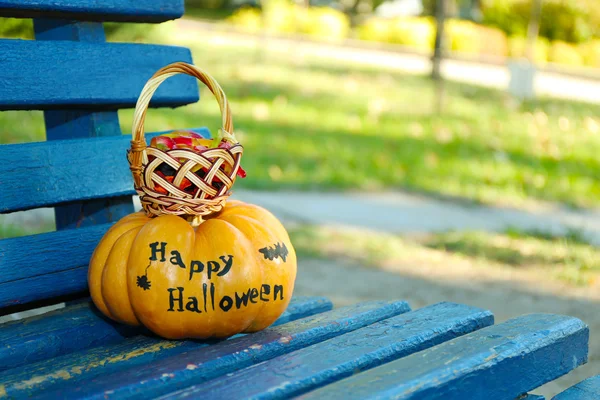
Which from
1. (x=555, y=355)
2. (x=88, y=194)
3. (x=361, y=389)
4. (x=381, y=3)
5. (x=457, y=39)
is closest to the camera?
(x=361, y=389)

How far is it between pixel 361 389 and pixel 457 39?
20736 millimetres

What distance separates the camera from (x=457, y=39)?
69.2 feet

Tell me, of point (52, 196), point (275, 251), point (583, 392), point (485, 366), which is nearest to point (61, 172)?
point (52, 196)

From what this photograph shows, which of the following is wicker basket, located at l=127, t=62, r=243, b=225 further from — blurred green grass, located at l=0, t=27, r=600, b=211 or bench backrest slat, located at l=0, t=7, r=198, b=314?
blurred green grass, located at l=0, t=27, r=600, b=211

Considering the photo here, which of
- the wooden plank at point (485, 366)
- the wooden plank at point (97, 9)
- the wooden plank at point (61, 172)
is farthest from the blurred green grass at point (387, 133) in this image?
the wooden plank at point (485, 366)

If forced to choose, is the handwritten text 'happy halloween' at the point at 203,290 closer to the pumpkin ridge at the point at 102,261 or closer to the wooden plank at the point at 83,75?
the pumpkin ridge at the point at 102,261

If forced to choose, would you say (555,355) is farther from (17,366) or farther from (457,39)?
(457,39)

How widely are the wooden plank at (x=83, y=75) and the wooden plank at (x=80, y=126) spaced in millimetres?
63

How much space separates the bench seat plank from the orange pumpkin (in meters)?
0.06

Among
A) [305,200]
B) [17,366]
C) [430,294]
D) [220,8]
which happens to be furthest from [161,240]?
[220,8]

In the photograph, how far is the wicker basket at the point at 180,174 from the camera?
5.16 feet

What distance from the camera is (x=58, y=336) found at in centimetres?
166

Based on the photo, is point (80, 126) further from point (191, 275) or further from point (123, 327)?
point (191, 275)

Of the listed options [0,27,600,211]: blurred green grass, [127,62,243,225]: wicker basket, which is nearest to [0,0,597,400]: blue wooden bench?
[127,62,243,225]: wicker basket
